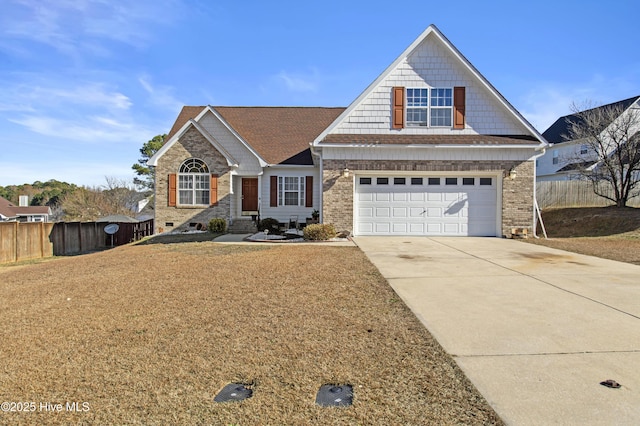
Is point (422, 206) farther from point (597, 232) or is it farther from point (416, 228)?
point (597, 232)

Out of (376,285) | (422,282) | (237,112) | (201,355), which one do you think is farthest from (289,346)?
(237,112)

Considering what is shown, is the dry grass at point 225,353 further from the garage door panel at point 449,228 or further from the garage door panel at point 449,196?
the garage door panel at point 449,196

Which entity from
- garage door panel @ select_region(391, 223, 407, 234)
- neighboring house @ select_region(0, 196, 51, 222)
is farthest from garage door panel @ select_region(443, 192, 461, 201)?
neighboring house @ select_region(0, 196, 51, 222)

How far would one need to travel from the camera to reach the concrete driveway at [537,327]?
3.17m

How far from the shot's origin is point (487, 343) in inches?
173

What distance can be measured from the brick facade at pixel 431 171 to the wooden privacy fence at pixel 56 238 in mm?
12140

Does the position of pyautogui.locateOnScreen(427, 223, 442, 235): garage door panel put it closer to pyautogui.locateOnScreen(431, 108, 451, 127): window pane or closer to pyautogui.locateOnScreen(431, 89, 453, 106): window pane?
pyautogui.locateOnScreen(431, 108, 451, 127): window pane

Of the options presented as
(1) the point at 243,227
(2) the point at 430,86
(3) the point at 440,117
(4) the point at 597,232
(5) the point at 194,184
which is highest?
(2) the point at 430,86

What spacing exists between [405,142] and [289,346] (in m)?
11.6

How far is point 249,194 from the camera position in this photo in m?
21.0

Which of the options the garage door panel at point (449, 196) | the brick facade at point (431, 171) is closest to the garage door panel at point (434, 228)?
the garage door panel at point (449, 196)

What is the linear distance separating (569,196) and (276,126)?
18.3m

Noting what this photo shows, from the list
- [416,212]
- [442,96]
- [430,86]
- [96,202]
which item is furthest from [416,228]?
[96,202]

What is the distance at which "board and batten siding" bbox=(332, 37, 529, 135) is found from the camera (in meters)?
15.1
